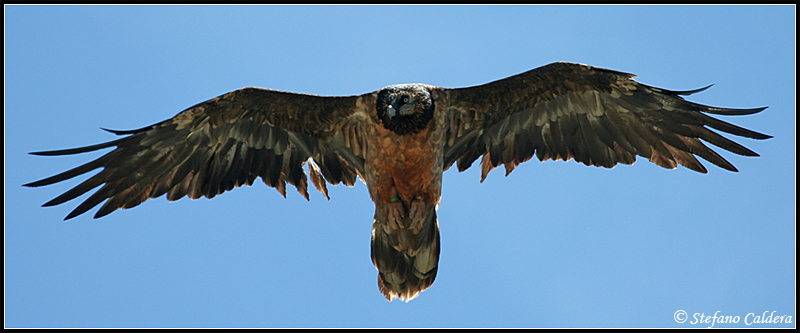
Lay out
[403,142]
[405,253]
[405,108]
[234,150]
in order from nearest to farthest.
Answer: [405,108]
[403,142]
[405,253]
[234,150]

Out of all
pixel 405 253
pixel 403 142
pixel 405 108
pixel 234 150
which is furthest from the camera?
pixel 234 150

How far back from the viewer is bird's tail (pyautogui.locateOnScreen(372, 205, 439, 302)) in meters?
7.71

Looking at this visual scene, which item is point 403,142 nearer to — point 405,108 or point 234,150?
point 405,108

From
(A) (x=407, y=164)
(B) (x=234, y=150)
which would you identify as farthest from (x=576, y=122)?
(B) (x=234, y=150)

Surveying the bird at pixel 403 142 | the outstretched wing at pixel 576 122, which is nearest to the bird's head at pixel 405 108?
the bird at pixel 403 142

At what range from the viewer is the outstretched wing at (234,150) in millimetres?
7715

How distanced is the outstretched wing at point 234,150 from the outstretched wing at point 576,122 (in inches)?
45.9

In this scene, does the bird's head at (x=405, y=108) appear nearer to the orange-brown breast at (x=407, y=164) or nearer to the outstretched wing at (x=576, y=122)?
the orange-brown breast at (x=407, y=164)

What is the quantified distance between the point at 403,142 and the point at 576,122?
1950 mm

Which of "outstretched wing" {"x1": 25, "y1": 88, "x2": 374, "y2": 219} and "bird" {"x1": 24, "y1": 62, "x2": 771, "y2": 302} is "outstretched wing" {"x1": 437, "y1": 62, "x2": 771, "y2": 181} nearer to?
"bird" {"x1": 24, "y1": 62, "x2": 771, "y2": 302}

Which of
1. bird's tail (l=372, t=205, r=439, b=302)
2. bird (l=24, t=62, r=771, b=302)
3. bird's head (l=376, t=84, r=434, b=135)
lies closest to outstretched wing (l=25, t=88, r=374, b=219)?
bird (l=24, t=62, r=771, b=302)

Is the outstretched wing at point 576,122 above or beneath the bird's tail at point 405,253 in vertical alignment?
above

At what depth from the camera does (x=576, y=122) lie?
799 centimetres

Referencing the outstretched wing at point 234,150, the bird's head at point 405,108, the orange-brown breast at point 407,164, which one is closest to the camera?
the bird's head at point 405,108
